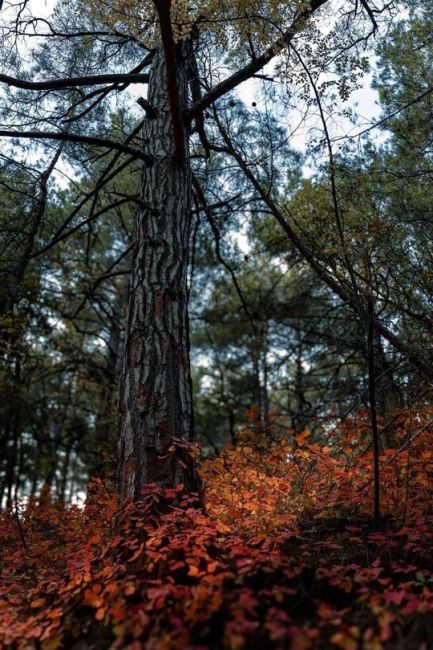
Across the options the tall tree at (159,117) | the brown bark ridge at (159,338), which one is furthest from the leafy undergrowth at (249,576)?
the tall tree at (159,117)

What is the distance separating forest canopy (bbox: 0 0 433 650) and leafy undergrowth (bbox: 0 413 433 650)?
2 centimetres

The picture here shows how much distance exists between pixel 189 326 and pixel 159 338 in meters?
1.87

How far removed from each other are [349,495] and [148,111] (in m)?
4.13

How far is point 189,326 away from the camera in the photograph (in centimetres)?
552

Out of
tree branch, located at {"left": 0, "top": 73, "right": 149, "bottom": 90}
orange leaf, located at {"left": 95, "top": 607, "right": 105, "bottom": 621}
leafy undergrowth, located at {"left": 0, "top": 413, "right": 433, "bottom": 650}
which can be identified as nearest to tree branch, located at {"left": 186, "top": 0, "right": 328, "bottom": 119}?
tree branch, located at {"left": 0, "top": 73, "right": 149, "bottom": 90}

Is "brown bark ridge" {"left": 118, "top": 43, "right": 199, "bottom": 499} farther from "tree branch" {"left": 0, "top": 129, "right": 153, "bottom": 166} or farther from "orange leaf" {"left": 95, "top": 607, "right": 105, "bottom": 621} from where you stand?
"orange leaf" {"left": 95, "top": 607, "right": 105, "bottom": 621}

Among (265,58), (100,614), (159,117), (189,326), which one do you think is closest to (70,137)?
(159,117)

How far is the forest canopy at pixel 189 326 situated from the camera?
8.07 feet

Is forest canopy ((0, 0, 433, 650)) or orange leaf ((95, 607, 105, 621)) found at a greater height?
forest canopy ((0, 0, 433, 650))

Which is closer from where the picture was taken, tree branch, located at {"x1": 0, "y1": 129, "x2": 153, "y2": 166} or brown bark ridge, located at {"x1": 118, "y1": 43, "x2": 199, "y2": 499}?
brown bark ridge, located at {"x1": 118, "y1": 43, "x2": 199, "y2": 499}

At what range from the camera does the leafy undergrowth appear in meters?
2.13

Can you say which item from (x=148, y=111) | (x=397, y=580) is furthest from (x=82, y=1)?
(x=397, y=580)

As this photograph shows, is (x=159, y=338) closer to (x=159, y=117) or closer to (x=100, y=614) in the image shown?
(x=100, y=614)

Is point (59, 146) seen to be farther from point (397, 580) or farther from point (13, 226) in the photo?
point (397, 580)
